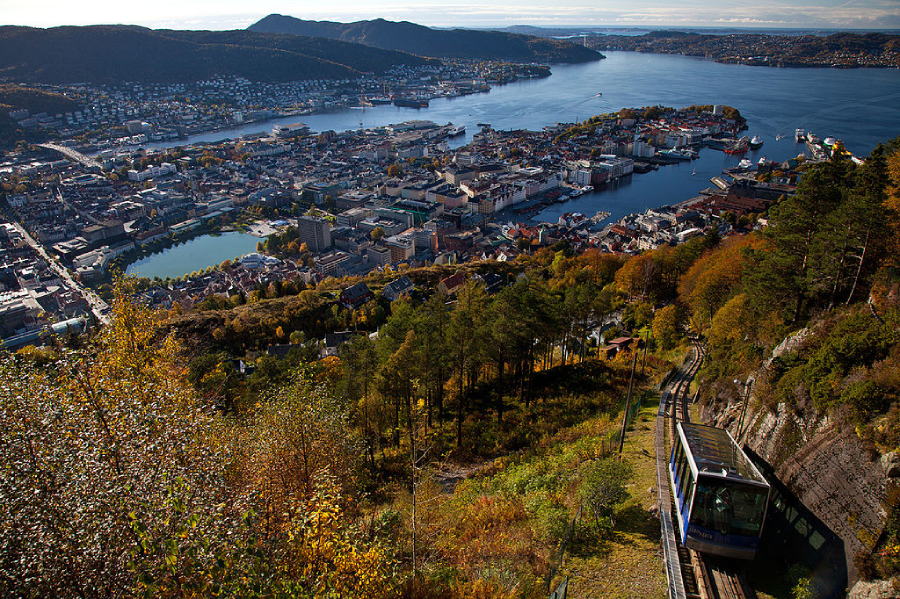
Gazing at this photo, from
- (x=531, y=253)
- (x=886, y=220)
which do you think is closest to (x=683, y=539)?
(x=886, y=220)

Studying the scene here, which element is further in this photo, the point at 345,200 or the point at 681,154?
the point at 681,154

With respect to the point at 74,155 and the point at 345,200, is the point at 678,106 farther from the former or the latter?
the point at 74,155

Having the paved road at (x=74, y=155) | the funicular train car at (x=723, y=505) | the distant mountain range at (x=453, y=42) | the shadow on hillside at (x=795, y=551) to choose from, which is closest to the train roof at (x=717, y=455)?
the funicular train car at (x=723, y=505)

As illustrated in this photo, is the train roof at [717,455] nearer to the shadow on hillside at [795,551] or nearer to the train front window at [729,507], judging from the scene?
the train front window at [729,507]

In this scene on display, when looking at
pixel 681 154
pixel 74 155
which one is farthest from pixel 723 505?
pixel 74 155

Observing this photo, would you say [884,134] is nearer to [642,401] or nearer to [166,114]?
[642,401]

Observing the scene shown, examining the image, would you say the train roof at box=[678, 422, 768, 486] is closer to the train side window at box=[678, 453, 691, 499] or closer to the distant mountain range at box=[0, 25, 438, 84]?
the train side window at box=[678, 453, 691, 499]

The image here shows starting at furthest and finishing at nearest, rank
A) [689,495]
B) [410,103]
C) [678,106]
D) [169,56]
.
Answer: [169,56] < [410,103] < [678,106] < [689,495]
